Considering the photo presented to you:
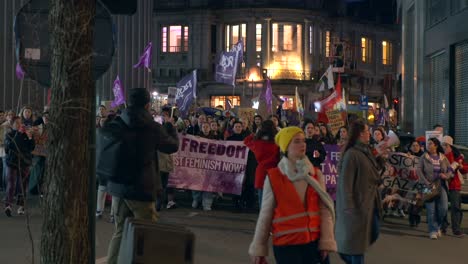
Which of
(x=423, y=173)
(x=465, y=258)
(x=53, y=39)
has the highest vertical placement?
(x=53, y=39)

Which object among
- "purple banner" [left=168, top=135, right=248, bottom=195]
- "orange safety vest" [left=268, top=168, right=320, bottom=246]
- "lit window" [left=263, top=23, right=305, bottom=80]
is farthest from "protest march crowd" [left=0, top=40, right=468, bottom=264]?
"lit window" [left=263, top=23, right=305, bottom=80]

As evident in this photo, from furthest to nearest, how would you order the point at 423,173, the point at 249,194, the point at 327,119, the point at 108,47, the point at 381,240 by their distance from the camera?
the point at 327,119
the point at 249,194
the point at 423,173
the point at 381,240
the point at 108,47

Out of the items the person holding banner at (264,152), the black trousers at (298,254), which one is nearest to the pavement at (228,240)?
the person holding banner at (264,152)

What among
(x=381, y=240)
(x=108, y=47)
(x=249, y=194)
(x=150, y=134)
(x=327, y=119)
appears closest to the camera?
(x=108, y=47)

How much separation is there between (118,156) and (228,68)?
1874 cm

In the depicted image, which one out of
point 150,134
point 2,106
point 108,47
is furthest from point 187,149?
point 2,106

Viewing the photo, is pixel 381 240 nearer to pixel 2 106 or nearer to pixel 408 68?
pixel 2 106

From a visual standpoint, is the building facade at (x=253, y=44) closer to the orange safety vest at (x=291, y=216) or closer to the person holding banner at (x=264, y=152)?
the person holding banner at (x=264, y=152)

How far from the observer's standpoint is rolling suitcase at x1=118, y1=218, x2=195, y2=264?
16.3 feet

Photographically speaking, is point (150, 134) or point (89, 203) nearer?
point (89, 203)

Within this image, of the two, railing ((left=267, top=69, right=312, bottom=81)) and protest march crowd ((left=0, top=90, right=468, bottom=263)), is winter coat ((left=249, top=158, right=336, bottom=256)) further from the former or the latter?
railing ((left=267, top=69, right=312, bottom=81))

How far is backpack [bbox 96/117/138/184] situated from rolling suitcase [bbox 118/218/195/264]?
185 cm

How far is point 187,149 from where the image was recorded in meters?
15.9

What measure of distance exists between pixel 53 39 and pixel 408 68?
98.8 feet
